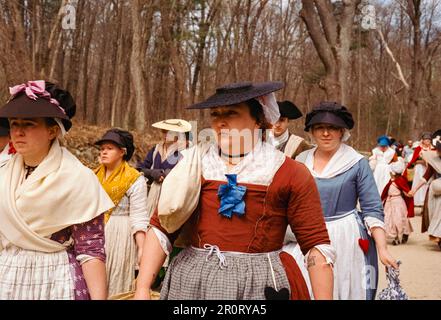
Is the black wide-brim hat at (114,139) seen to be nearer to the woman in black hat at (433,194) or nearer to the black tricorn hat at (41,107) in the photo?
the black tricorn hat at (41,107)

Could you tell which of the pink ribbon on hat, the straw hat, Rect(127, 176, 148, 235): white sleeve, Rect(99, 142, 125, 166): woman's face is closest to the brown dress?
the pink ribbon on hat

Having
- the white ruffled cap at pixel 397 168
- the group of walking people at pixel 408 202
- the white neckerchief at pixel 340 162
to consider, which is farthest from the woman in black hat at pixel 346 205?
the white ruffled cap at pixel 397 168

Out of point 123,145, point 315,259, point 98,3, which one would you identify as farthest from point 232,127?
point 98,3

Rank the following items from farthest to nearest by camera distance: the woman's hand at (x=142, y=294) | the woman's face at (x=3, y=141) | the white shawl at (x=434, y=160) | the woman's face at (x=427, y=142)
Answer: the woman's face at (x=427, y=142), the white shawl at (x=434, y=160), the woman's face at (x=3, y=141), the woman's hand at (x=142, y=294)

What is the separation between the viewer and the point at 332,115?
405 centimetres

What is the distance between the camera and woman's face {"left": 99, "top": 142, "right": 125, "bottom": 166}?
5125 millimetres

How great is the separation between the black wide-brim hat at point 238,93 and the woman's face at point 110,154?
2.64 m

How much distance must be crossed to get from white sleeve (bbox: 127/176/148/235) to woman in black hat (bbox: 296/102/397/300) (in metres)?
1.58

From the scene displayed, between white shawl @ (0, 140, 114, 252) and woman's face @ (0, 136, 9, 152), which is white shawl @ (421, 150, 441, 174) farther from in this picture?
white shawl @ (0, 140, 114, 252)

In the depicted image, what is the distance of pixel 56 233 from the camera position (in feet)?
8.56

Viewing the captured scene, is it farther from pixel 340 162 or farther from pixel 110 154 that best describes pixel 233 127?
pixel 110 154

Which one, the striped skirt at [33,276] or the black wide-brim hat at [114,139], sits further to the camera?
the black wide-brim hat at [114,139]

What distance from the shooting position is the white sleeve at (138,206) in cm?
482

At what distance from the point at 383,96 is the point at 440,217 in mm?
32072
